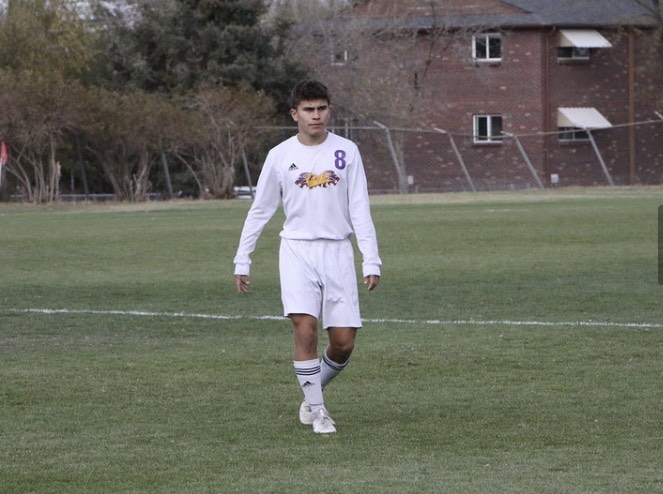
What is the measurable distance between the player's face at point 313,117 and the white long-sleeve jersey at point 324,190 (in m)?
0.10

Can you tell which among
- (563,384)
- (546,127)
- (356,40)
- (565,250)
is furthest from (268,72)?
(563,384)

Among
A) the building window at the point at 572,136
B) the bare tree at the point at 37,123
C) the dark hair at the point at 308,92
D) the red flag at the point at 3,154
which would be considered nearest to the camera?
the dark hair at the point at 308,92

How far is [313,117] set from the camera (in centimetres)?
779

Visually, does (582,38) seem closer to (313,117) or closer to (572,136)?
(572,136)

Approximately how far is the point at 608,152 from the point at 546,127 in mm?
3152

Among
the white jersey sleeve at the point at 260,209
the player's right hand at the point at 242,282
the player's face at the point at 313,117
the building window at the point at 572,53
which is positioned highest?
the building window at the point at 572,53

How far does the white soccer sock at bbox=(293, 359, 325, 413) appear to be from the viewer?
309 inches

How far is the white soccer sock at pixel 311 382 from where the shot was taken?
25.7 ft

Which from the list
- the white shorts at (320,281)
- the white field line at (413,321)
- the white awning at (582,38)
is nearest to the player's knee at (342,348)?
the white shorts at (320,281)

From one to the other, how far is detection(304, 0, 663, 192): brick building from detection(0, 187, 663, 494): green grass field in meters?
36.3

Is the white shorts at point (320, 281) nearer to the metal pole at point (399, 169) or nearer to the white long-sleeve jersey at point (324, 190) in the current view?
the white long-sleeve jersey at point (324, 190)

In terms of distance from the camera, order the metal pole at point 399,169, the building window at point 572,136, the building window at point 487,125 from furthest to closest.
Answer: the building window at point 487,125 < the building window at point 572,136 < the metal pole at point 399,169

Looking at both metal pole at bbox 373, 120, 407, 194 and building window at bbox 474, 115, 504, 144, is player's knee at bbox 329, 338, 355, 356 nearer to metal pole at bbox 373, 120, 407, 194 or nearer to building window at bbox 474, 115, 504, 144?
metal pole at bbox 373, 120, 407, 194

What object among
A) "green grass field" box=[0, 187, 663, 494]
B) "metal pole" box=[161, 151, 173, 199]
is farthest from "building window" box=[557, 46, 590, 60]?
"green grass field" box=[0, 187, 663, 494]
